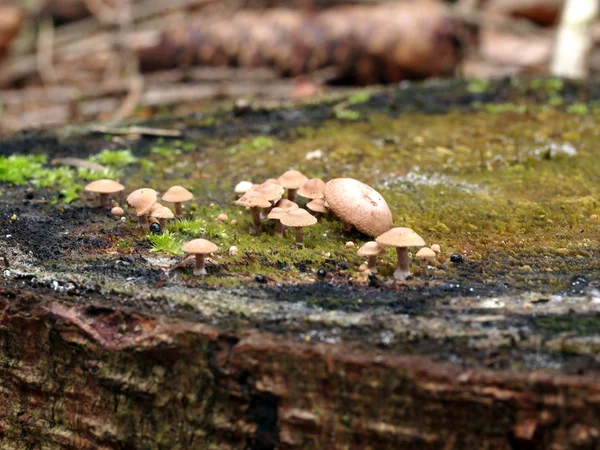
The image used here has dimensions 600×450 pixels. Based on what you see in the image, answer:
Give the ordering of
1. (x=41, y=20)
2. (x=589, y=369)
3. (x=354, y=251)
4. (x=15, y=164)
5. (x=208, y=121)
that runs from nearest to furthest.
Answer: (x=589, y=369) → (x=354, y=251) → (x=15, y=164) → (x=208, y=121) → (x=41, y=20)

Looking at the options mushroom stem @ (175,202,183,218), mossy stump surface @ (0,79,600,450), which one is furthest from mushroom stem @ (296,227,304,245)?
mushroom stem @ (175,202,183,218)

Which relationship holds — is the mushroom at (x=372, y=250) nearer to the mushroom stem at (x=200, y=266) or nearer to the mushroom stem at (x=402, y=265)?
the mushroom stem at (x=402, y=265)

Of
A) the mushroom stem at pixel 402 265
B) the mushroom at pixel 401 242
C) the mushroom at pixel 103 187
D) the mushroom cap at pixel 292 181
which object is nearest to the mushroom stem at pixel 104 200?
the mushroom at pixel 103 187

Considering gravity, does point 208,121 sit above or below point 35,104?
above

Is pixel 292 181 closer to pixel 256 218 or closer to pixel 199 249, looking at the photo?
pixel 256 218

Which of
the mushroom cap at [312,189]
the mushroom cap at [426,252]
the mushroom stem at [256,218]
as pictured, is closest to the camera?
the mushroom cap at [426,252]

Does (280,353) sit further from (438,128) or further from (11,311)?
(438,128)

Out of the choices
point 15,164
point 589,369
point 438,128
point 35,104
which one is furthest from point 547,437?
point 35,104
